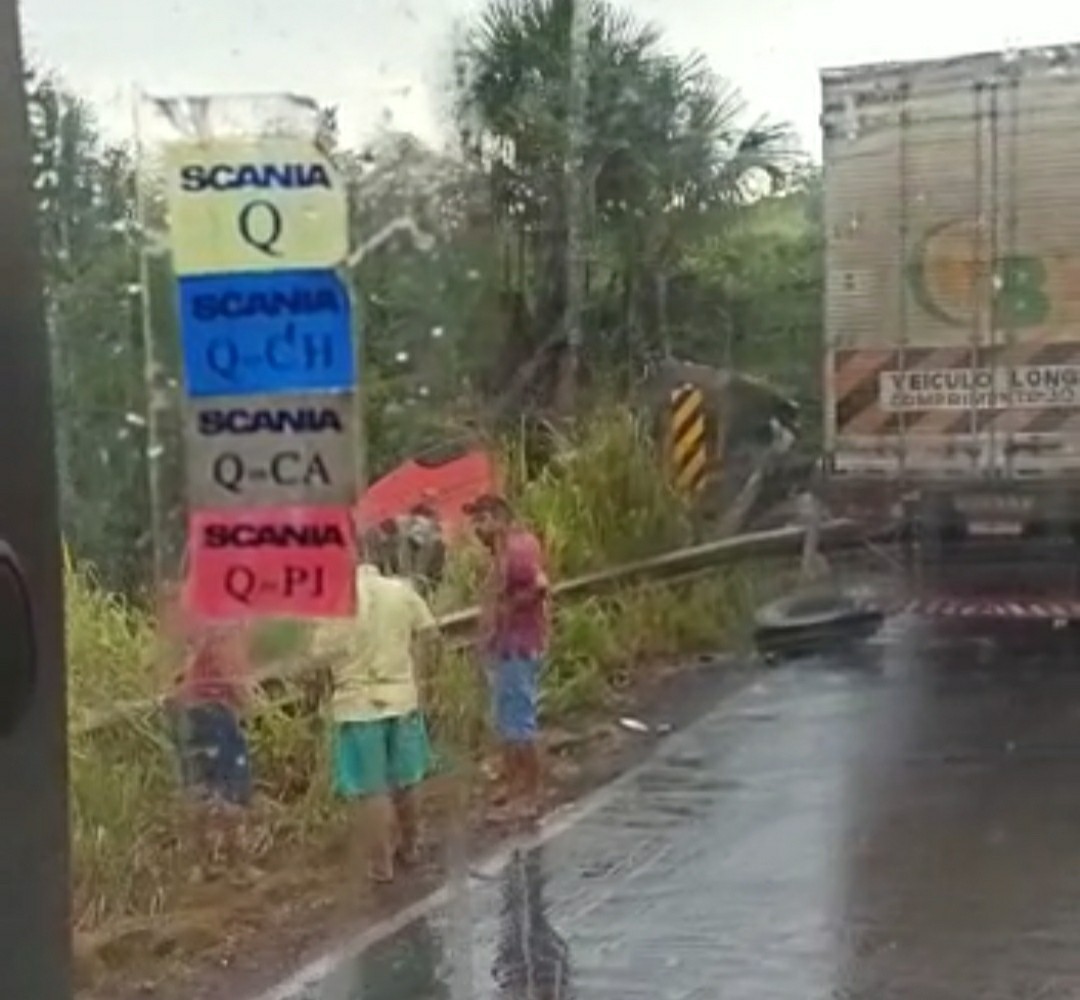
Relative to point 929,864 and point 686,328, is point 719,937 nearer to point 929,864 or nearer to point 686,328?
point 929,864

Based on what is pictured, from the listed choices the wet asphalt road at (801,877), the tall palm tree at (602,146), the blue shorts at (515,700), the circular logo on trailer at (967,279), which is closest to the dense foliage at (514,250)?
the tall palm tree at (602,146)

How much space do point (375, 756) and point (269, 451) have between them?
10.5ft

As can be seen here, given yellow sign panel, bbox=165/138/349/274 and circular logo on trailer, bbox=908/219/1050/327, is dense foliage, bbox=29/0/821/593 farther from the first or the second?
circular logo on trailer, bbox=908/219/1050/327

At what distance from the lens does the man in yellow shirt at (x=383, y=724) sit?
7258 millimetres

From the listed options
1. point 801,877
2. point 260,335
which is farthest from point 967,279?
point 260,335

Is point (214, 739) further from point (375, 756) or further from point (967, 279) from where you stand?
point (967, 279)

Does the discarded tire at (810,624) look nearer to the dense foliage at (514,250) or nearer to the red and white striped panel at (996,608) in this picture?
the red and white striped panel at (996,608)

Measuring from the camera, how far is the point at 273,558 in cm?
443

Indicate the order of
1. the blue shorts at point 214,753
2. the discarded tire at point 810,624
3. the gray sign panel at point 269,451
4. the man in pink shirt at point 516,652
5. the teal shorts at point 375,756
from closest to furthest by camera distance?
the gray sign panel at point 269,451
the blue shorts at point 214,753
the teal shorts at point 375,756
the man in pink shirt at point 516,652
the discarded tire at point 810,624

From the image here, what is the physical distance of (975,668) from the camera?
38.8 ft

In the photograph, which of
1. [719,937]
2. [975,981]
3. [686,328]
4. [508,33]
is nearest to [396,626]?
[719,937]

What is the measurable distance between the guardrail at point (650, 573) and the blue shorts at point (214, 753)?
0.19 meters

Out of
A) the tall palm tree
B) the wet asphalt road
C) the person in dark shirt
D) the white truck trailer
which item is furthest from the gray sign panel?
the white truck trailer

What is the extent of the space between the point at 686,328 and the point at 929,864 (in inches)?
268
